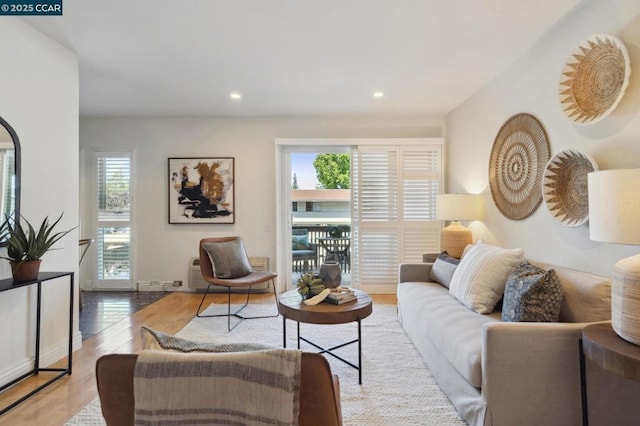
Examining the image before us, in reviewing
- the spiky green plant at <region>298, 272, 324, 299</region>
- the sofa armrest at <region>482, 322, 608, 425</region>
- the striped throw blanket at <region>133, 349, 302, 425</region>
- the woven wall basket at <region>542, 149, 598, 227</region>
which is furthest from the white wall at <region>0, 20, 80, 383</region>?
the woven wall basket at <region>542, 149, 598, 227</region>

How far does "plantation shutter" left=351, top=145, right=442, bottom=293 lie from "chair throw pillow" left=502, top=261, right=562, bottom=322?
268cm

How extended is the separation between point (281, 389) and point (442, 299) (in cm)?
212

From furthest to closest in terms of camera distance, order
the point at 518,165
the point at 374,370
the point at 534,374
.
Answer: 1. the point at 518,165
2. the point at 374,370
3. the point at 534,374

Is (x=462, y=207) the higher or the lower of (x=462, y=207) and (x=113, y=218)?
the higher

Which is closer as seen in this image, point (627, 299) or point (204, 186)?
point (627, 299)

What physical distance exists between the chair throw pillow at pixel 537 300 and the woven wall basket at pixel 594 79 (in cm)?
102

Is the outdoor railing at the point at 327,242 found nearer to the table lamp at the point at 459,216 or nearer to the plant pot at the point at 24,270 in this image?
the table lamp at the point at 459,216

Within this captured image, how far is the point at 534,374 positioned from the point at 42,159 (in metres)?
3.41

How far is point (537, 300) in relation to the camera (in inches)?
74.6

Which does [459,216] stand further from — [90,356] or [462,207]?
[90,356]

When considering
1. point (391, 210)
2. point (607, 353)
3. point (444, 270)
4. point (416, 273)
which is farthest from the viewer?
point (391, 210)

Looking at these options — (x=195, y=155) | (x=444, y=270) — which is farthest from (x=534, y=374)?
(x=195, y=155)

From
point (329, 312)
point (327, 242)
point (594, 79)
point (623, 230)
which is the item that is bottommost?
point (329, 312)

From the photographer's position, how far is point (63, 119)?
2.73 meters
